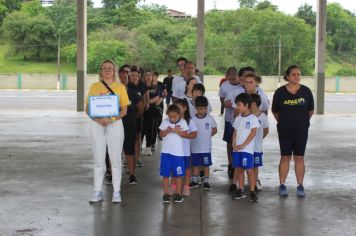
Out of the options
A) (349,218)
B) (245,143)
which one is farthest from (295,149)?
(349,218)

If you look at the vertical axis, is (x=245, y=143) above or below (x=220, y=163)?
above

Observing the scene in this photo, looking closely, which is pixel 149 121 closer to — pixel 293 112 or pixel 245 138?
pixel 245 138

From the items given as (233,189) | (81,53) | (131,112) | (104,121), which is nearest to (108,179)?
(131,112)

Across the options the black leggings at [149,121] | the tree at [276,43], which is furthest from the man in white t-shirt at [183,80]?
the tree at [276,43]

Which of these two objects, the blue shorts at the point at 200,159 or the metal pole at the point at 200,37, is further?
the metal pole at the point at 200,37

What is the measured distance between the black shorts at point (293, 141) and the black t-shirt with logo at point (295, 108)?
0.06 m

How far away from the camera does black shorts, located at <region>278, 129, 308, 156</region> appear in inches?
293

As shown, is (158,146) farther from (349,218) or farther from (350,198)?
(349,218)

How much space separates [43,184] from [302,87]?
365 cm

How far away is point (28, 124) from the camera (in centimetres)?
1723

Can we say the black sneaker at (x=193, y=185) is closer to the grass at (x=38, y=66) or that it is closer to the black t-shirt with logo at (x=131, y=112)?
the black t-shirt with logo at (x=131, y=112)

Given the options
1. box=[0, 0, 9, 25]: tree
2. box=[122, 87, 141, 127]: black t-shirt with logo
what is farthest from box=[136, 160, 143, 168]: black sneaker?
box=[0, 0, 9, 25]: tree

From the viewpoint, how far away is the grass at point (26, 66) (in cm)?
6384

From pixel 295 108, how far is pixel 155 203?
6.64ft
